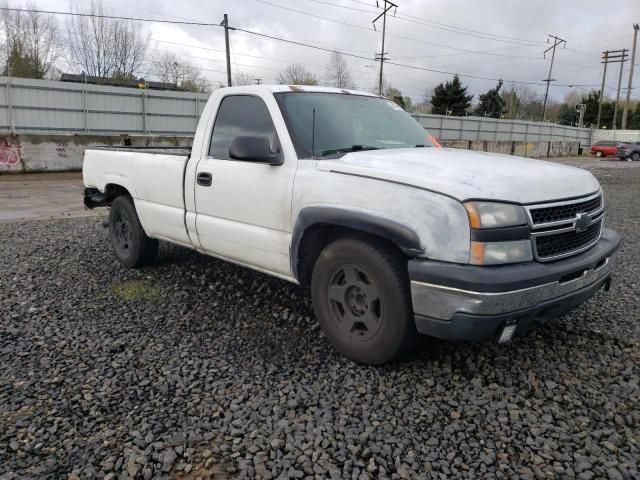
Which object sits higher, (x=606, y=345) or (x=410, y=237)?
(x=410, y=237)

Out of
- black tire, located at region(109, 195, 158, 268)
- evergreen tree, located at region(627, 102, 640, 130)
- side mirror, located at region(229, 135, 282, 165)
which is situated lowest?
black tire, located at region(109, 195, 158, 268)

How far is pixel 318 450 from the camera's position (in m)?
2.54

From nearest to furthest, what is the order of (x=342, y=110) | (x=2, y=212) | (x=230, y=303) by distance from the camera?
(x=342, y=110), (x=230, y=303), (x=2, y=212)

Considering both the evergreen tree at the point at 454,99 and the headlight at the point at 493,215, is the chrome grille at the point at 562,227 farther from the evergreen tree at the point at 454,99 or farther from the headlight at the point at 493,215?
the evergreen tree at the point at 454,99

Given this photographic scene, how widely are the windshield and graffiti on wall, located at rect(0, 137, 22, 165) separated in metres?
15.8

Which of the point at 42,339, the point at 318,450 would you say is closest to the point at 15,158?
the point at 42,339

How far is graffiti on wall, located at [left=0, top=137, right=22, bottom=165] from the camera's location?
16.5m

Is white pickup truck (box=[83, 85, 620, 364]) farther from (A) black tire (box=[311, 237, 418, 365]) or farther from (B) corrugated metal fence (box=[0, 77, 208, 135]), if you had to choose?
(B) corrugated metal fence (box=[0, 77, 208, 135])

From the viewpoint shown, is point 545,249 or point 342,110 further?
point 342,110

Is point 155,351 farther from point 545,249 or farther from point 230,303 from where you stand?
point 545,249

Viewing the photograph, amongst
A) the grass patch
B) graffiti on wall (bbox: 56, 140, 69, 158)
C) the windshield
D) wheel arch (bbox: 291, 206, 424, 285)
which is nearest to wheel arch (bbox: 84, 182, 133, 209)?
the grass patch

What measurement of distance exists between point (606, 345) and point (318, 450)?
2.35m

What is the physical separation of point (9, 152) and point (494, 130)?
35.5 metres

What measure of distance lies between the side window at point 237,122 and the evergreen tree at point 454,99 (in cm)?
6585
